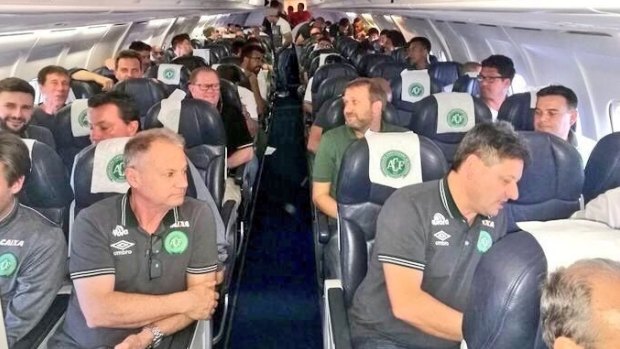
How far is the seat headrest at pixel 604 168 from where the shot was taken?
3174mm

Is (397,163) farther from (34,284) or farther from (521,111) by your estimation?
(521,111)

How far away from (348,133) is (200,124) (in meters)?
0.93

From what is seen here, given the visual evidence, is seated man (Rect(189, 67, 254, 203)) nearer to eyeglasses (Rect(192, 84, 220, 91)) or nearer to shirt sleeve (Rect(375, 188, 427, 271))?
eyeglasses (Rect(192, 84, 220, 91))

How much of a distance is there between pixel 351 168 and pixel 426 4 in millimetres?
2398

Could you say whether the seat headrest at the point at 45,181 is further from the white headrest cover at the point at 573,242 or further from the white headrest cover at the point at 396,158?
the white headrest cover at the point at 573,242

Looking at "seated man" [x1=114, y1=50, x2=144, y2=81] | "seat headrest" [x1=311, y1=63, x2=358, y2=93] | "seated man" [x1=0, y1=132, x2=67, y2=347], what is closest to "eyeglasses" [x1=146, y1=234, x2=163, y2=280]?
"seated man" [x1=0, y1=132, x2=67, y2=347]

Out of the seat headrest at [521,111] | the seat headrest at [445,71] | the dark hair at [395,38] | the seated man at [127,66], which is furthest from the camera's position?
the dark hair at [395,38]

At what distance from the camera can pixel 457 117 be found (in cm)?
471

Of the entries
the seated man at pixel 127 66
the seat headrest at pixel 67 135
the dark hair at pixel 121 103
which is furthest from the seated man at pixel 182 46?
the dark hair at pixel 121 103

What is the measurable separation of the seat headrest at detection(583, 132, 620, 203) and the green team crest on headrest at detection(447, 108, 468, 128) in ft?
4.67

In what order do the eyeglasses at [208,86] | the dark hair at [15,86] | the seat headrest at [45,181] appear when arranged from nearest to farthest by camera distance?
1. the seat headrest at [45,181]
2. the dark hair at [15,86]
3. the eyeglasses at [208,86]

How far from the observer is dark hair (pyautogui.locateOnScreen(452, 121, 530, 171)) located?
241cm

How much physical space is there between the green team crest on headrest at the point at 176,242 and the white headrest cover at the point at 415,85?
4246mm

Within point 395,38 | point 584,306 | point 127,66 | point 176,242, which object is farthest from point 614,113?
point 395,38
